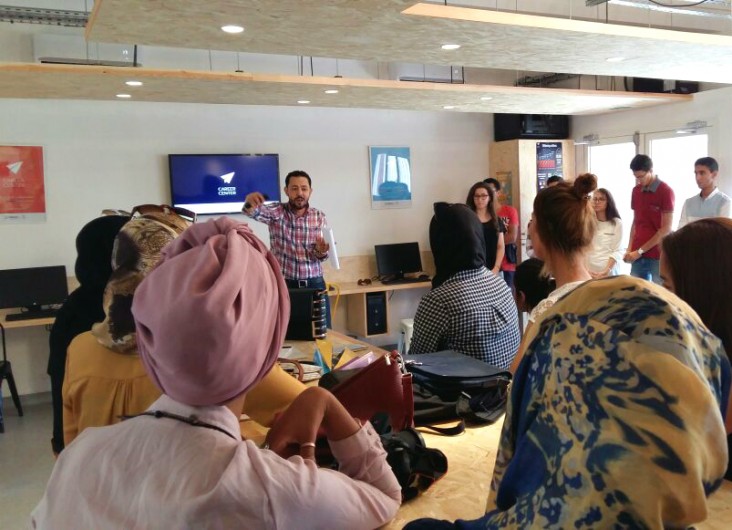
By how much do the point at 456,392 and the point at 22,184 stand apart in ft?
16.4

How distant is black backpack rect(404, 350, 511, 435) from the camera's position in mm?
1782

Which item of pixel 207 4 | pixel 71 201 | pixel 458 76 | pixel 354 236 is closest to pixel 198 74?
pixel 207 4

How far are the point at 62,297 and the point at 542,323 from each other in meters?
5.34

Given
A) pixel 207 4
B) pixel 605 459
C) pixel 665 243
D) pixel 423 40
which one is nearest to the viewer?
pixel 605 459

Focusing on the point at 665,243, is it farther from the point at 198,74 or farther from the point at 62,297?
the point at 62,297

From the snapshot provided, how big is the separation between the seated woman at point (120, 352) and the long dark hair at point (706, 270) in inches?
51.1

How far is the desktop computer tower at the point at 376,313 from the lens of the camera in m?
6.51

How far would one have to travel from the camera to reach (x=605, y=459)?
703mm

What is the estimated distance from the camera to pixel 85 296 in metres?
1.82

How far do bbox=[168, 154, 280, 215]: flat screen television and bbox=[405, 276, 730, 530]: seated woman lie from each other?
5533 millimetres

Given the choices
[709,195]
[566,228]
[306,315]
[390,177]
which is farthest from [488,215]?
[566,228]

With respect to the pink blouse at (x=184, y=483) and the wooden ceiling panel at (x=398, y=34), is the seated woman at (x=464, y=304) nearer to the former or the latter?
the wooden ceiling panel at (x=398, y=34)

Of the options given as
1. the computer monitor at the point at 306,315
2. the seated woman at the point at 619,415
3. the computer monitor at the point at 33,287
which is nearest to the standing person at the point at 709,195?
the computer monitor at the point at 306,315

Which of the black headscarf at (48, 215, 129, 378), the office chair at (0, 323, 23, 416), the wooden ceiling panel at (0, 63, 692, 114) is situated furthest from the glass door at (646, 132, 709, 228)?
the office chair at (0, 323, 23, 416)
